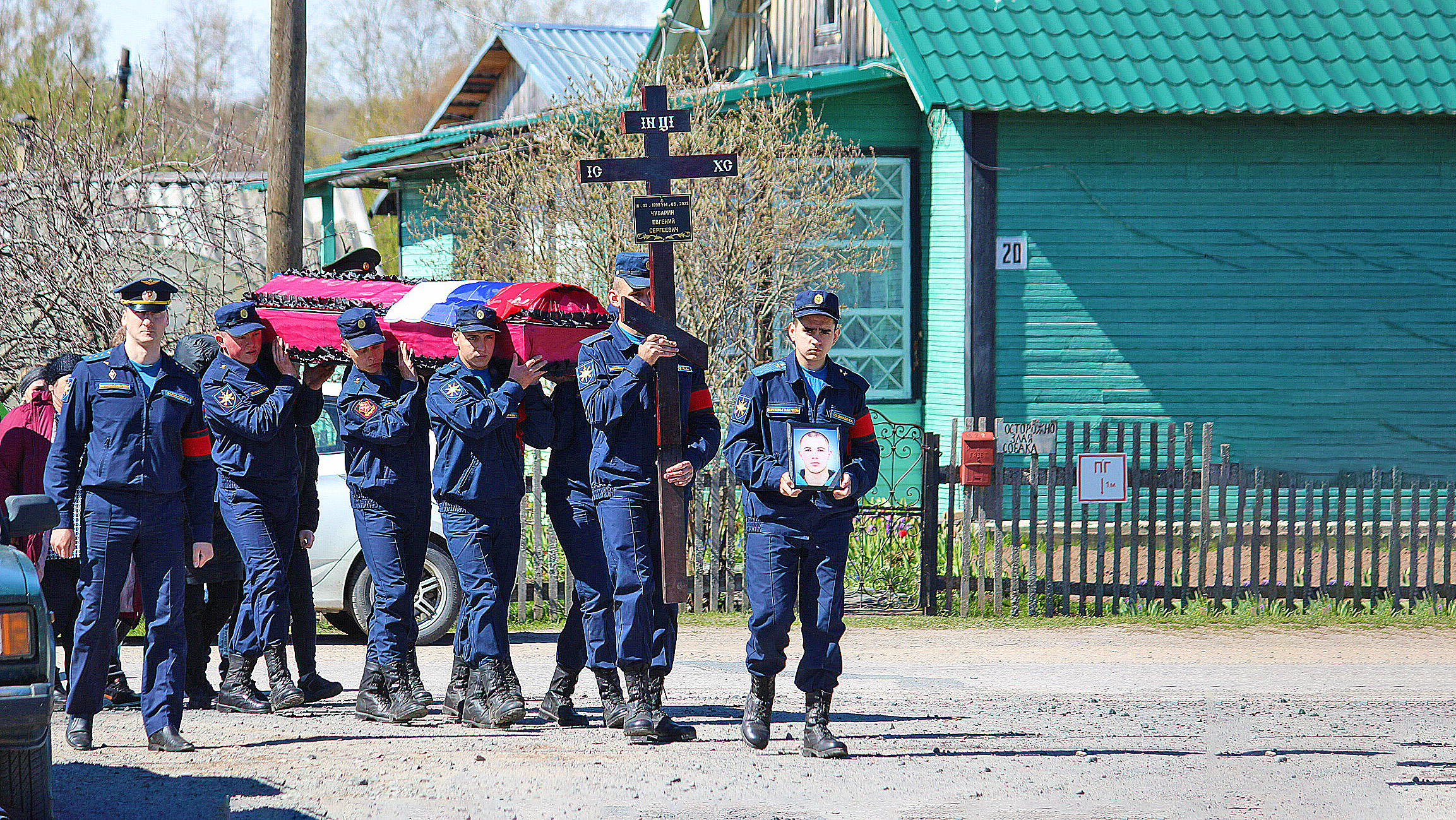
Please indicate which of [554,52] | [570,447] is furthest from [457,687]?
[554,52]

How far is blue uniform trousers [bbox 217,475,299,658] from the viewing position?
6926mm

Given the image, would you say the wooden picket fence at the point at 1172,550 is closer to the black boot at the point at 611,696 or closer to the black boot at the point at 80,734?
the black boot at the point at 611,696

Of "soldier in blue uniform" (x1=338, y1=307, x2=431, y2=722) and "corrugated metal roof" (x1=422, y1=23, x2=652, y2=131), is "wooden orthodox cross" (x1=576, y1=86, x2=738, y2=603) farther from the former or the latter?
"corrugated metal roof" (x1=422, y1=23, x2=652, y2=131)

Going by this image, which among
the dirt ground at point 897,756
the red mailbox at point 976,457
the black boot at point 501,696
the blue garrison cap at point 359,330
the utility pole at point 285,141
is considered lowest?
the dirt ground at point 897,756

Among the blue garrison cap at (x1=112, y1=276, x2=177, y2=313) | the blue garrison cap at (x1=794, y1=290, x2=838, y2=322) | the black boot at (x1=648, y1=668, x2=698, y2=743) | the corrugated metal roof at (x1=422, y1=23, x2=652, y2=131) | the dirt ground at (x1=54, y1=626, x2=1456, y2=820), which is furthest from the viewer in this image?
the corrugated metal roof at (x1=422, y1=23, x2=652, y2=131)

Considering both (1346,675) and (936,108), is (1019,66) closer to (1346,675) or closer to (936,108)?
(936,108)

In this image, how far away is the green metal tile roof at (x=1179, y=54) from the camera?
12.4 metres

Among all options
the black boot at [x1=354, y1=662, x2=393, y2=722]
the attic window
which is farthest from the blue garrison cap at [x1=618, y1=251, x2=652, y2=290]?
the attic window

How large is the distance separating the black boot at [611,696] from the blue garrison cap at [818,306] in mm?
1922

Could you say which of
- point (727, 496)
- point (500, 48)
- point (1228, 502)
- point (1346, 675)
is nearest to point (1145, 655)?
point (1346, 675)

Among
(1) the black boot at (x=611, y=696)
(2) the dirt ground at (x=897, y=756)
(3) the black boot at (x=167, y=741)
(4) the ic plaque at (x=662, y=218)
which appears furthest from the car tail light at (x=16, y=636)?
(4) the ic plaque at (x=662, y=218)

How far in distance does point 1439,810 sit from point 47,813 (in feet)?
16.9

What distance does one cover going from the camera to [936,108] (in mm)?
13266

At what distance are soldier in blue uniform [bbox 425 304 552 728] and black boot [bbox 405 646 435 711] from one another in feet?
0.87
